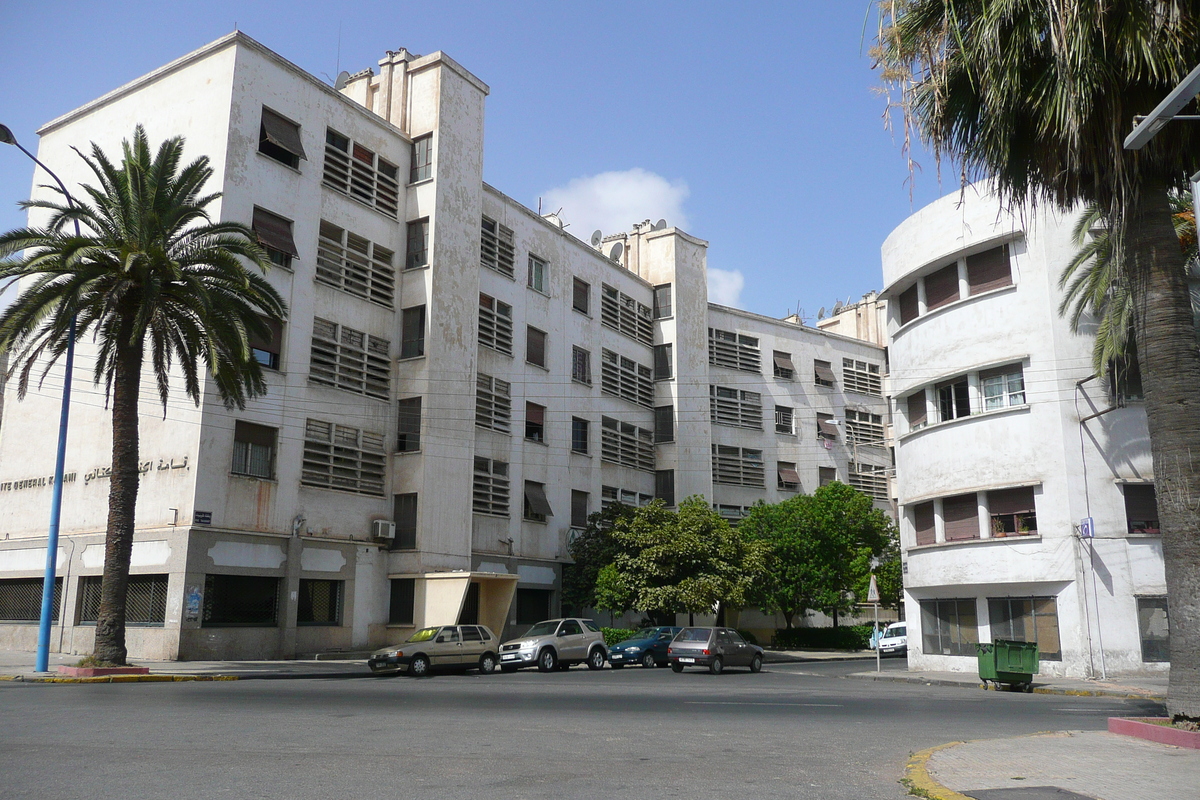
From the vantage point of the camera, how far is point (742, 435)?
5244 centimetres

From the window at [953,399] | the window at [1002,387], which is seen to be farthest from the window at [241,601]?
the window at [1002,387]

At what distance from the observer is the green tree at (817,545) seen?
45.9 metres

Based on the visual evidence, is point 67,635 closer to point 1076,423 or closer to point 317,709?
point 317,709

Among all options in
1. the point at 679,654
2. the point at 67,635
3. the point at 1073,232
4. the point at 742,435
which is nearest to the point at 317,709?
the point at 679,654

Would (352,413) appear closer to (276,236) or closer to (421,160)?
(276,236)

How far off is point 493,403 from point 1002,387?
19.0 meters

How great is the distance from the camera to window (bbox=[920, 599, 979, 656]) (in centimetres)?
2931

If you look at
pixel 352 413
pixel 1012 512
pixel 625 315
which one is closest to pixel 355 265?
pixel 352 413

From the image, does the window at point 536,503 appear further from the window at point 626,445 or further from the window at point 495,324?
the window at point 495,324

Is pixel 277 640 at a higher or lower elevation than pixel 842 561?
lower

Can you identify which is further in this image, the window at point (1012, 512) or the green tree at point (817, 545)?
the green tree at point (817, 545)

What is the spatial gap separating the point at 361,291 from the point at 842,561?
25945mm

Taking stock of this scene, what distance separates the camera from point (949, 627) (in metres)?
30.2

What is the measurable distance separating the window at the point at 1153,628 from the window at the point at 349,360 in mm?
24780
